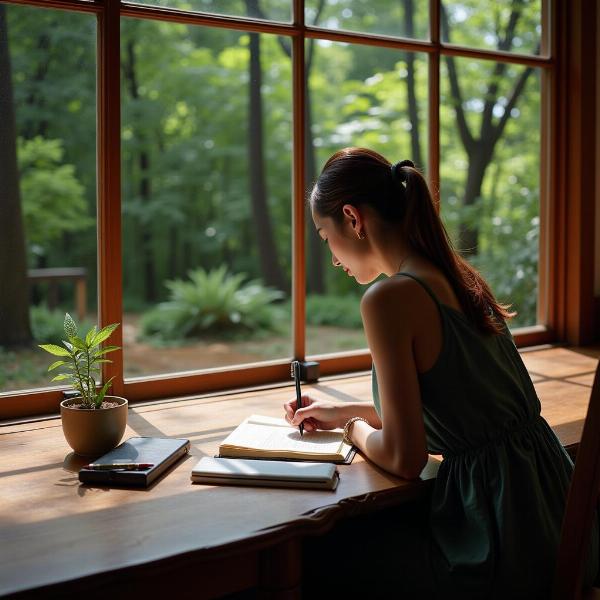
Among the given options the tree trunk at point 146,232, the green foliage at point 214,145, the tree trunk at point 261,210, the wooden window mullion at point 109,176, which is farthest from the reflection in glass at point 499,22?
the tree trunk at point 146,232

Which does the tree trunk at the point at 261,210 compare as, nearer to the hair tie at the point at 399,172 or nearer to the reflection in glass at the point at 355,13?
the reflection in glass at the point at 355,13

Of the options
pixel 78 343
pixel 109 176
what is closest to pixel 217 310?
pixel 109 176

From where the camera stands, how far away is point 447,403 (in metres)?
1.50

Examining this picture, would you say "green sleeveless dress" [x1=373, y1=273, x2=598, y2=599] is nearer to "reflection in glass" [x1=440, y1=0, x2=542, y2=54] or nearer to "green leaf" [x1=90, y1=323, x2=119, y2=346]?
"green leaf" [x1=90, y1=323, x2=119, y2=346]

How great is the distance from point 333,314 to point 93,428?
8.73 metres

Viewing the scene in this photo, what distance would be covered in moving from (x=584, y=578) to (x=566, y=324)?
2070 millimetres

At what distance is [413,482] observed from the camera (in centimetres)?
152

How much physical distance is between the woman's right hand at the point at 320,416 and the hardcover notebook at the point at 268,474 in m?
0.19

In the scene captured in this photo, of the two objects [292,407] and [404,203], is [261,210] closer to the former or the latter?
[292,407]

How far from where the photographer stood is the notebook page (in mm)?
1635

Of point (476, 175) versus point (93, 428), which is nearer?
point (93, 428)

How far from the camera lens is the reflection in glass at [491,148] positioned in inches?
221

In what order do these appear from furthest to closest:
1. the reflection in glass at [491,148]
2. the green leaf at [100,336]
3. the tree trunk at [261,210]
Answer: the tree trunk at [261,210] → the reflection in glass at [491,148] → the green leaf at [100,336]

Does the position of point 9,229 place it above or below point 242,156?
below
